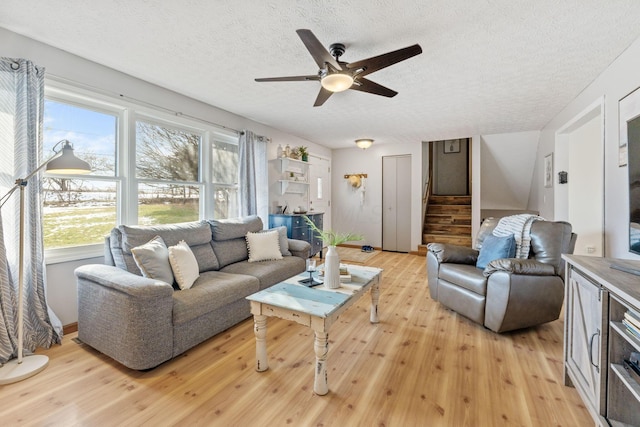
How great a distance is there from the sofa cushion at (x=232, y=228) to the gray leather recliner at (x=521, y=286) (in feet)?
7.86

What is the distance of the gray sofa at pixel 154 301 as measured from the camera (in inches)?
73.2

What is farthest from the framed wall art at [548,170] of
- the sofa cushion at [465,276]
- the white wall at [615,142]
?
the sofa cushion at [465,276]

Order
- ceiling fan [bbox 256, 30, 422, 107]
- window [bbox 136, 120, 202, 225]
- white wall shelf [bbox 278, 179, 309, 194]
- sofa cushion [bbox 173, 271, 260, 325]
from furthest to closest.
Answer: white wall shelf [bbox 278, 179, 309, 194] → window [bbox 136, 120, 202, 225] → sofa cushion [bbox 173, 271, 260, 325] → ceiling fan [bbox 256, 30, 422, 107]

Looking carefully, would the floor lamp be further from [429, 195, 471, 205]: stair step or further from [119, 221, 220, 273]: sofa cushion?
[429, 195, 471, 205]: stair step

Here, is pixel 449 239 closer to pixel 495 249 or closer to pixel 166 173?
pixel 495 249

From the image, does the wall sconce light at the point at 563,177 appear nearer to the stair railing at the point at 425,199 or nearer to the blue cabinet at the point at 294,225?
the stair railing at the point at 425,199

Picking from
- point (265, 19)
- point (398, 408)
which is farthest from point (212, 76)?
point (398, 408)

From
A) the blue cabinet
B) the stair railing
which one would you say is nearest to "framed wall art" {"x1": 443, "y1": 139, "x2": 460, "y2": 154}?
the stair railing

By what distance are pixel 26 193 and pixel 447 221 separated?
6.79 metres

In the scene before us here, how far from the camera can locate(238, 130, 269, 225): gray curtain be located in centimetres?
413

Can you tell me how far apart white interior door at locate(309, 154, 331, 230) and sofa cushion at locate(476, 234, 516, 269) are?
3.81m

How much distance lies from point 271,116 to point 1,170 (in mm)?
2906

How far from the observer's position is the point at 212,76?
2.83 m

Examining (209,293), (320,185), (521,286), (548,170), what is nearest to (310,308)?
(209,293)
